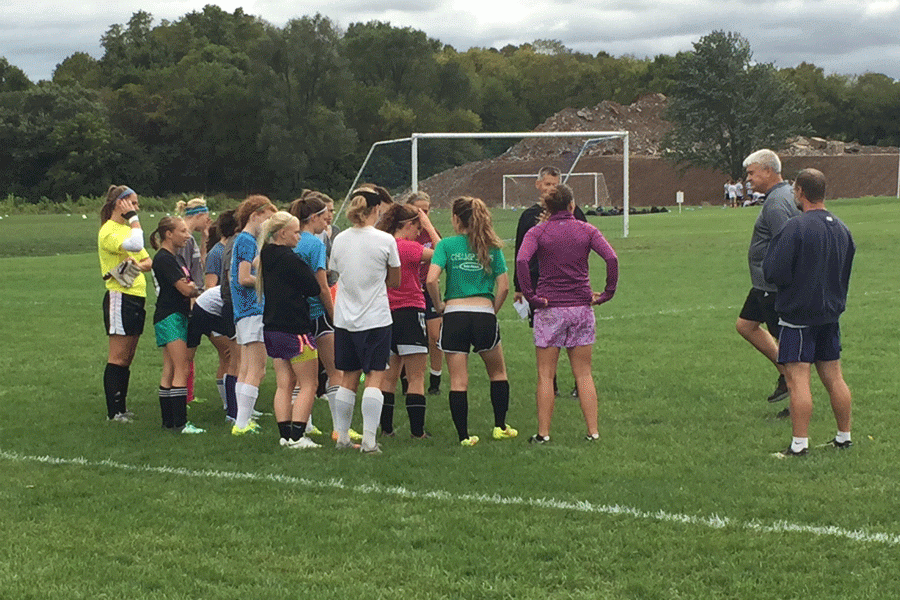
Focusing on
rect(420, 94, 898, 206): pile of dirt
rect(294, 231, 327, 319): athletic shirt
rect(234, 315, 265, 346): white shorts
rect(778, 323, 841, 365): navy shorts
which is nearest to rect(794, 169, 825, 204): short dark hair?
rect(778, 323, 841, 365): navy shorts

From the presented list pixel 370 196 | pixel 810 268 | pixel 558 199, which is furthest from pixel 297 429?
pixel 810 268

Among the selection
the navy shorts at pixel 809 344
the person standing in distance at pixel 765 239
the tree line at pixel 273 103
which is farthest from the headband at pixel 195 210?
the tree line at pixel 273 103

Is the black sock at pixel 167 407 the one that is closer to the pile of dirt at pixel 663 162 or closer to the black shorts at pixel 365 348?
the black shorts at pixel 365 348

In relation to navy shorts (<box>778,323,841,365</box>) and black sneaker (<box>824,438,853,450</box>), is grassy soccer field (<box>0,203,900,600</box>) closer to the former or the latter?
black sneaker (<box>824,438,853,450</box>)

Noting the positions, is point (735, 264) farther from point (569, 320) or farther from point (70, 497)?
point (70, 497)

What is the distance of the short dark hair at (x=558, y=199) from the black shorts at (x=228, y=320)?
Result: 2663mm

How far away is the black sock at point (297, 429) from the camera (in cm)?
815

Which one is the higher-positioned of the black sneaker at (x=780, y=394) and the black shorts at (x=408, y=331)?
the black shorts at (x=408, y=331)

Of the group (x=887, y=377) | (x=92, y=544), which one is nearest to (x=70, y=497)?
(x=92, y=544)

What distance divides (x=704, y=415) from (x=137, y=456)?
14.6ft

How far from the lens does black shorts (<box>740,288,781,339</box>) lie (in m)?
8.74

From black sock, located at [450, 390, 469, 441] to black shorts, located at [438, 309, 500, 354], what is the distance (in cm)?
34

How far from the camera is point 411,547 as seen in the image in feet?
18.9

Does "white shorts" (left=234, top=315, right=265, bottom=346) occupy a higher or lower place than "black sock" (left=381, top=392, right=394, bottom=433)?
higher
